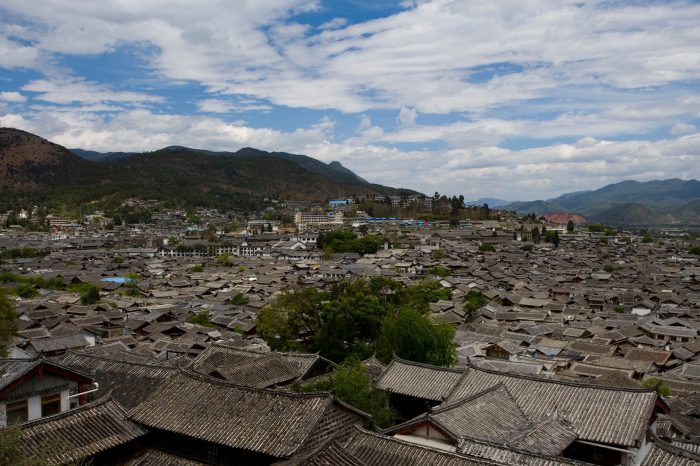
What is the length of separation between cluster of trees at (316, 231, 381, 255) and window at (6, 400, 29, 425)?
81.5m

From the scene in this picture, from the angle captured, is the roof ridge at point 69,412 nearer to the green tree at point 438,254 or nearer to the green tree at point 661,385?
the green tree at point 661,385

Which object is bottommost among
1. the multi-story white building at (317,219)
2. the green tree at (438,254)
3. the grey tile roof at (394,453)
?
the green tree at (438,254)

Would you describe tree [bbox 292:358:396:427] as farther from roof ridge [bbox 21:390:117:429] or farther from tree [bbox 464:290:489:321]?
tree [bbox 464:290:489:321]

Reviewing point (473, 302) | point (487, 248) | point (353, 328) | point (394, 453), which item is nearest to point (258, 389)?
point (394, 453)

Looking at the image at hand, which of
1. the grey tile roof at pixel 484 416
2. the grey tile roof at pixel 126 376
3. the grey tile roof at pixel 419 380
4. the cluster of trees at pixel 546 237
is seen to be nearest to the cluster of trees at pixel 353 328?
the grey tile roof at pixel 419 380

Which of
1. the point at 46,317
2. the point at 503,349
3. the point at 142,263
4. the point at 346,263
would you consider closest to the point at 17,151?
the point at 142,263

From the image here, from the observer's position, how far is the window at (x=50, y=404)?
13461 mm

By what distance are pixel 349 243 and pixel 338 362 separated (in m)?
71.7

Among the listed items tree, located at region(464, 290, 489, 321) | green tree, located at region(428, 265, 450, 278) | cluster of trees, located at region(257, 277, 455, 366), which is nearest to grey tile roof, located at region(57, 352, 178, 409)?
cluster of trees, located at region(257, 277, 455, 366)

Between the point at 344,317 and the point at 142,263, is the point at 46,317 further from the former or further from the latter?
the point at 142,263

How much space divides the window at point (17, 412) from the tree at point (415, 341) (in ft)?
45.8

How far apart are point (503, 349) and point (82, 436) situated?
1141 inches

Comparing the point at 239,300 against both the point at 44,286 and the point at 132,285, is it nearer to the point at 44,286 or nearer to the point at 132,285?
the point at 132,285

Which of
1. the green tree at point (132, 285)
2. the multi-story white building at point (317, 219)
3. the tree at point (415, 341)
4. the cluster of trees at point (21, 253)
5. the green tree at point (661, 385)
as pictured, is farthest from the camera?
the multi-story white building at point (317, 219)
